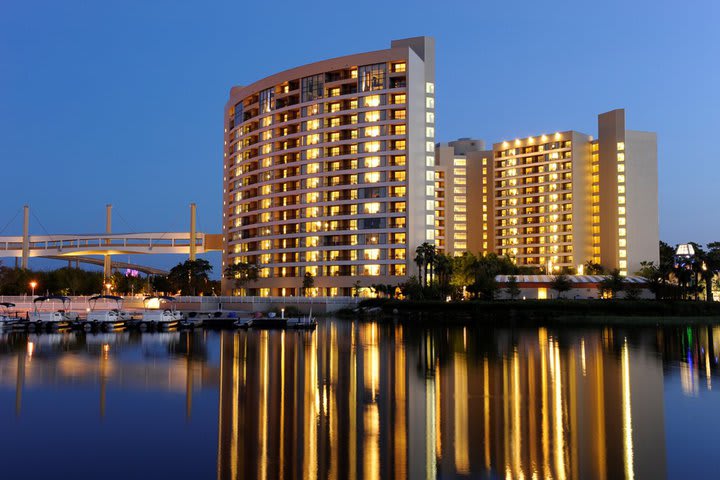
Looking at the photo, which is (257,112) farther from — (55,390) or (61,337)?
(55,390)

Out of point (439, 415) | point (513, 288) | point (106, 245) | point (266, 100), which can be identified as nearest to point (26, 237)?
point (106, 245)

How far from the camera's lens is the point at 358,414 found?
27.7 meters

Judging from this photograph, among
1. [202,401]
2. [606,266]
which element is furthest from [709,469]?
[606,266]

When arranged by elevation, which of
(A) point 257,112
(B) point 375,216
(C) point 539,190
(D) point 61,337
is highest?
(A) point 257,112

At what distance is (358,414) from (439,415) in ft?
10.7

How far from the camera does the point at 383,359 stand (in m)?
49.0

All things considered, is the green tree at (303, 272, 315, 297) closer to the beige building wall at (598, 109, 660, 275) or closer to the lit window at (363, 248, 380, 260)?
the lit window at (363, 248, 380, 260)

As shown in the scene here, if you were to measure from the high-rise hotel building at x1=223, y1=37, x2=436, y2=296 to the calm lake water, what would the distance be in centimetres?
9259

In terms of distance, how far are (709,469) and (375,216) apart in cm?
12812

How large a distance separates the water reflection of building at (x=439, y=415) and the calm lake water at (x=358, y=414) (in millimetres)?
99

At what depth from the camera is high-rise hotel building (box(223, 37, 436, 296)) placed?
14662 centimetres

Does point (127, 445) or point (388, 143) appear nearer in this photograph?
point (127, 445)

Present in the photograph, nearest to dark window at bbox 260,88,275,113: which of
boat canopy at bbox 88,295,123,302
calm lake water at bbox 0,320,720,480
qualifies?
boat canopy at bbox 88,295,123,302

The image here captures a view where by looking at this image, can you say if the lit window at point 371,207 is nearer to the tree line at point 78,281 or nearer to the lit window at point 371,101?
the lit window at point 371,101
